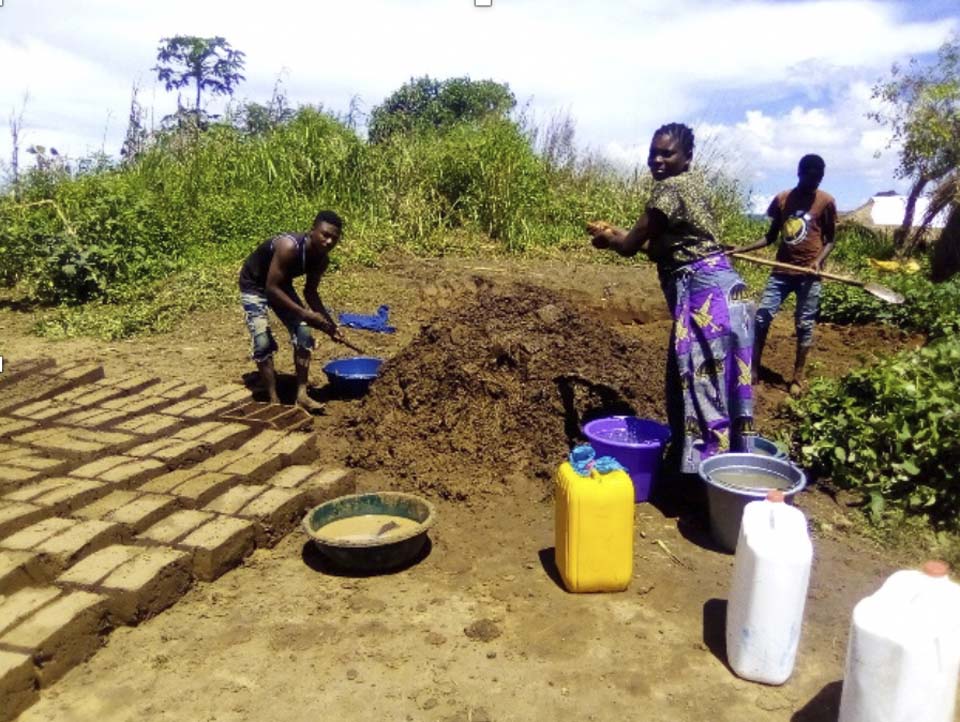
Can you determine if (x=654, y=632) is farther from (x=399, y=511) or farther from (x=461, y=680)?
(x=399, y=511)

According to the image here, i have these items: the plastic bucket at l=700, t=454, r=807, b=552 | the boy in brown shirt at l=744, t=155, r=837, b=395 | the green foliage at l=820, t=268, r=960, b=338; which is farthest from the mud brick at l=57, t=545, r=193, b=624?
the green foliage at l=820, t=268, r=960, b=338

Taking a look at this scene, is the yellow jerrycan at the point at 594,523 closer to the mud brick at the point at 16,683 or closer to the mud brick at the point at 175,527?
the mud brick at the point at 175,527

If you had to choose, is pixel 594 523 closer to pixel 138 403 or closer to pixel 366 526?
pixel 366 526

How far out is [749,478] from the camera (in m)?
3.80

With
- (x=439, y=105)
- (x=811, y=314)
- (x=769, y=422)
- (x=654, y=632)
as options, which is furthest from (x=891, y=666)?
(x=439, y=105)

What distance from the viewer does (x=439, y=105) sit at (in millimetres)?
25891

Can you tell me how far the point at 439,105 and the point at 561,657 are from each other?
24861 mm

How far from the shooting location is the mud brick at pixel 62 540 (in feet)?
10.7

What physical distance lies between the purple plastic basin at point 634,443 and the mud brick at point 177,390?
8.70ft

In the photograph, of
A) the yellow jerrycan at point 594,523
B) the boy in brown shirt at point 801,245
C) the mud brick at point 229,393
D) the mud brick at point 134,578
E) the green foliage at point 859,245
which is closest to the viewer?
the mud brick at point 134,578

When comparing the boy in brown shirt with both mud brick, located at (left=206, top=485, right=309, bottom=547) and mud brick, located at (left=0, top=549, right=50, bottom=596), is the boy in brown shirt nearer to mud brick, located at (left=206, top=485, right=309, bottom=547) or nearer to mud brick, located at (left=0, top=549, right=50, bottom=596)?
mud brick, located at (left=206, top=485, right=309, bottom=547)

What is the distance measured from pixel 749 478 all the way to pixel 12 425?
4144mm

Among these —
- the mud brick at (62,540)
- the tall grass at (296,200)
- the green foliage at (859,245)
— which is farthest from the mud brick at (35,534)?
the green foliage at (859,245)

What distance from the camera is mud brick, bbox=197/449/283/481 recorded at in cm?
416
